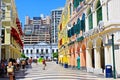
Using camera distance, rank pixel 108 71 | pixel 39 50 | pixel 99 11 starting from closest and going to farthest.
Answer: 1. pixel 108 71
2. pixel 99 11
3. pixel 39 50

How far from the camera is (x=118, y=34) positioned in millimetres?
25469

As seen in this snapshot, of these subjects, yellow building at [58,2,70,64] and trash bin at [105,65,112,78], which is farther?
yellow building at [58,2,70,64]

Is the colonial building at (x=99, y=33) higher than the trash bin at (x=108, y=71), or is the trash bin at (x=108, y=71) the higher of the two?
the colonial building at (x=99, y=33)

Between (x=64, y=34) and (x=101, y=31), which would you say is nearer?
(x=101, y=31)

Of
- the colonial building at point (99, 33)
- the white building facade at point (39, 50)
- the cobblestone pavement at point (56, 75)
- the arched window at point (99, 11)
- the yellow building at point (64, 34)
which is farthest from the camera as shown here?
the white building facade at point (39, 50)

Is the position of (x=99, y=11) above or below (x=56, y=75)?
above

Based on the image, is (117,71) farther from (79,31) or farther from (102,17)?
(79,31)

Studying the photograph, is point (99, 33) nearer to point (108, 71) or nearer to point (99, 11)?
point (99, 11)

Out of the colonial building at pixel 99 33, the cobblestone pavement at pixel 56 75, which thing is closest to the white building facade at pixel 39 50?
the colonial building at pixel 99 33

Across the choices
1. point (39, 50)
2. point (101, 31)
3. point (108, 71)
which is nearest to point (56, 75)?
point (108, 71)

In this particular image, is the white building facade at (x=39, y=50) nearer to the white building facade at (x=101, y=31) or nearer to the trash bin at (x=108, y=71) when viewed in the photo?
the white building facade at (x=101, y=31)

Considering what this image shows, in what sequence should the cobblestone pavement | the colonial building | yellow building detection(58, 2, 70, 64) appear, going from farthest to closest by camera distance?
yellow building detection(58, 2, 70, 64)
the colonial building
the cobblestone pavement

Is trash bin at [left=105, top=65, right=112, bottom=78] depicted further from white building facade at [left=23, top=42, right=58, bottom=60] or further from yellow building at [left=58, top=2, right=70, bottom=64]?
white building facade at [left=23, top=42, right=58, bottom=60]

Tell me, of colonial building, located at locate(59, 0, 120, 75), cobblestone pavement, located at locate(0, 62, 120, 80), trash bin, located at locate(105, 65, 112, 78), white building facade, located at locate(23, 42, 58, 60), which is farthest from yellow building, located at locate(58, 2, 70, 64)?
white building facade, located at locate(23, 42, 58, 60)
